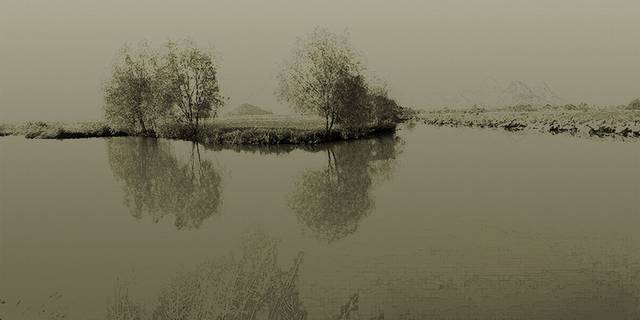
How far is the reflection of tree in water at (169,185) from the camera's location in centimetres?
2233

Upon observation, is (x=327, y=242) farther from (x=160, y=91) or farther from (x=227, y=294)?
(x=160, y=91)

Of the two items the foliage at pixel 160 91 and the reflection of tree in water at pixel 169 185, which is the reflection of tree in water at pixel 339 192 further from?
the foliage at pixel 160 91

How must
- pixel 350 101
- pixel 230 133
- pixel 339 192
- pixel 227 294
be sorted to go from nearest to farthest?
pixel 227 294 < pixel 339 192 < pixel 230 133 < pixel 350 101

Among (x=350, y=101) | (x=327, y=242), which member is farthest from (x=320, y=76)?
(x=327, y=242)

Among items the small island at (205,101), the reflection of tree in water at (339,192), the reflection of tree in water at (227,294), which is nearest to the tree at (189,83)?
the small island at (205,101)

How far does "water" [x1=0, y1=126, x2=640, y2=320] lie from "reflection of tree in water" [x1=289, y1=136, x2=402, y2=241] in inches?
6.0

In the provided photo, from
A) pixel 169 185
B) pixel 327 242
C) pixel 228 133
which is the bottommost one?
pixel 327 242

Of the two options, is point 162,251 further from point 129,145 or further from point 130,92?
point 130,92

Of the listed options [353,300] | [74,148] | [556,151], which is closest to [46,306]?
[353,300]

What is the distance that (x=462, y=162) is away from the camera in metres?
37.2

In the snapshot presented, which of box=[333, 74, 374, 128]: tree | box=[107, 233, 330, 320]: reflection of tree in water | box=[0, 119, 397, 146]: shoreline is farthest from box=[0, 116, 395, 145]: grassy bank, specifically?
box=[107, 233, 330, 320]: reflection of tree in water

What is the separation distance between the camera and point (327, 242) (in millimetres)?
17047

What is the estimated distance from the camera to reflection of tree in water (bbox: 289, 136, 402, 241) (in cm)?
1967

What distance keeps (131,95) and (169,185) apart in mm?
48685
